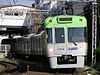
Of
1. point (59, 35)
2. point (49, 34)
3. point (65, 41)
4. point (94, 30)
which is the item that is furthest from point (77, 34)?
point (94, 30)

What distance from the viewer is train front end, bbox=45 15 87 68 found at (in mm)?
18656

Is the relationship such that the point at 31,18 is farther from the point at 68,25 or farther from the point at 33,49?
the point at 68,25

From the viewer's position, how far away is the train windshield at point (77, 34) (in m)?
18.7

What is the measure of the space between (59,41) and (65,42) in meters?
0.32

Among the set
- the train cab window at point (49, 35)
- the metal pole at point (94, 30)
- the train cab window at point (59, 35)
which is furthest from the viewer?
the metal pole at point (94, 30)

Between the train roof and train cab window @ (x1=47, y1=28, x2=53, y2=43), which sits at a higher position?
the train roof

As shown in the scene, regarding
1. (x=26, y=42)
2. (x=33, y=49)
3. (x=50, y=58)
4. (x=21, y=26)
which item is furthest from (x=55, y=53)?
(x=21, y=26)

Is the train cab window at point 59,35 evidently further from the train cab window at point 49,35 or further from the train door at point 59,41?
the train cab window at point 49,35

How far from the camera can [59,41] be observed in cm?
1878

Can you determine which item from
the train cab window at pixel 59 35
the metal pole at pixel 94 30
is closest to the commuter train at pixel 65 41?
the train cab window at pixel 59 35

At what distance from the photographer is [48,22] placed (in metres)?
18.8

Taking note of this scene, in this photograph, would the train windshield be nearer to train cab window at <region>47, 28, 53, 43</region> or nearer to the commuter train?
the commuter train

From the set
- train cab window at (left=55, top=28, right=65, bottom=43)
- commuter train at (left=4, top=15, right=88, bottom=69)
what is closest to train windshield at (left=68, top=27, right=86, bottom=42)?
commuter train at (left=4, top=15, right=88, bottom=69)

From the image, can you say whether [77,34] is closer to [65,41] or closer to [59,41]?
[65,41]
